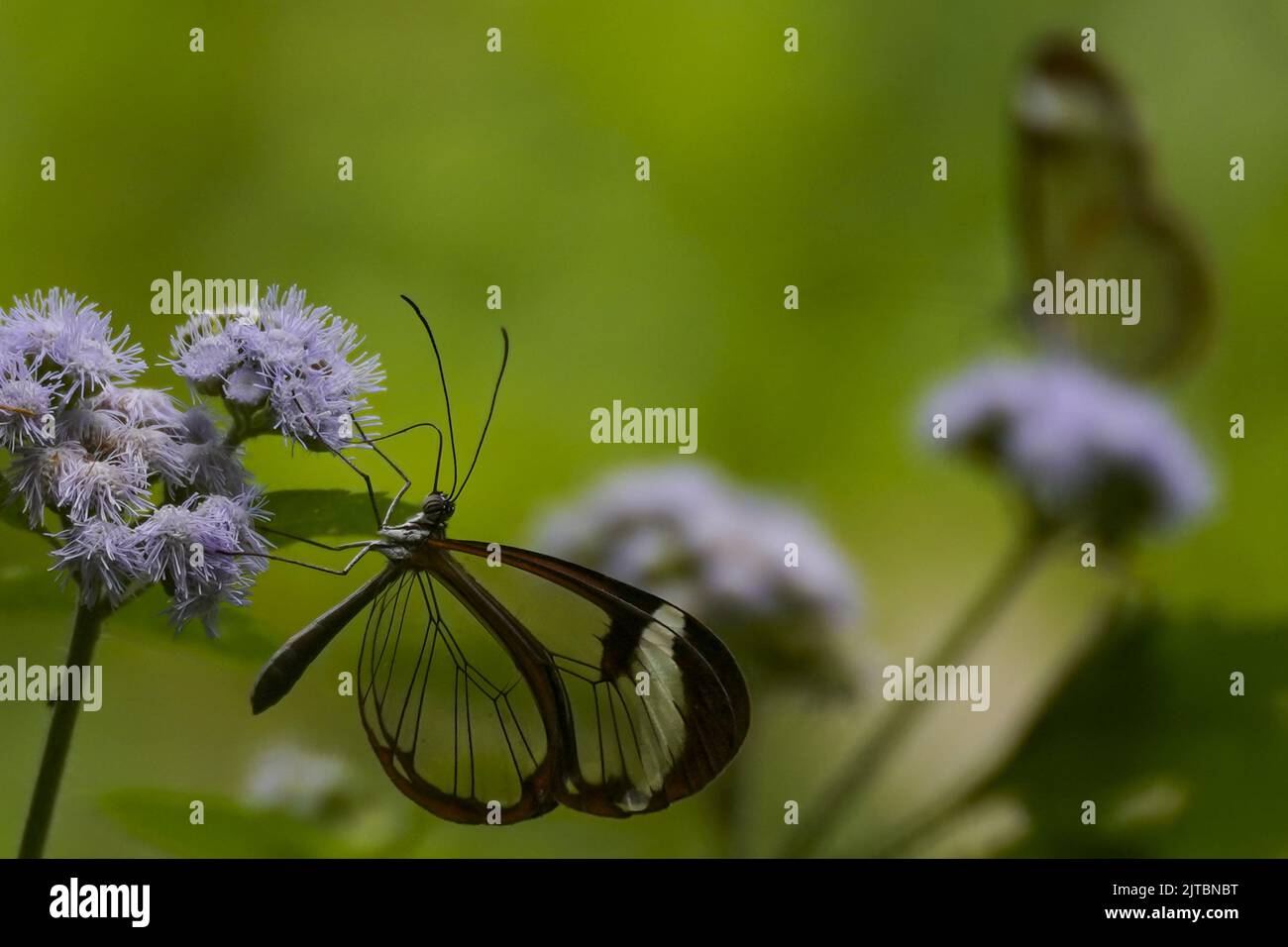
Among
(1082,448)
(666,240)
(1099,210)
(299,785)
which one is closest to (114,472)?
(299,785)

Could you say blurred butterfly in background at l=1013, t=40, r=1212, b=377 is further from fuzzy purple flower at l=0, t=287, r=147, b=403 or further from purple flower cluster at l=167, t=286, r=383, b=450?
fuzzy purple flower at l=0, t=287, r=147, b=403

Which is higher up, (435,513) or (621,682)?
(435,513)

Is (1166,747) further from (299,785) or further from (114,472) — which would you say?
(114,472)

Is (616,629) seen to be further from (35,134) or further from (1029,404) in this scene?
(35,134)

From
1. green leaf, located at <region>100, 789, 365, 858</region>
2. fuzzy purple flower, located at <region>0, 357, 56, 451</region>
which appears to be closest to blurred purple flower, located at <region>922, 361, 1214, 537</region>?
green leaf, located at <region>100, 789, 365, 858</region>

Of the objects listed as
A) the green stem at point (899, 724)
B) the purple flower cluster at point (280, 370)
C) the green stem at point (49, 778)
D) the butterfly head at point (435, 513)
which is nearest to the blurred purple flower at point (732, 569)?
the green stem at point (899, 724)
